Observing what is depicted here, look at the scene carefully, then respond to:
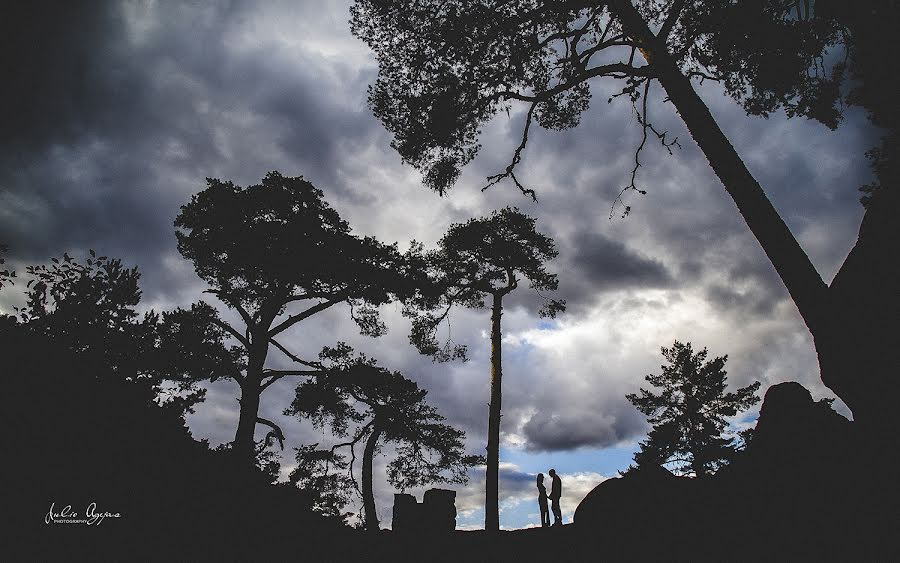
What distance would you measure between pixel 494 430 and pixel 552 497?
8.40 ft

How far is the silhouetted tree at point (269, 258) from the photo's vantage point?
12008 mm

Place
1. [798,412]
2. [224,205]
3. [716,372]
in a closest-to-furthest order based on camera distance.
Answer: [798,412], [224,205], [716,372]

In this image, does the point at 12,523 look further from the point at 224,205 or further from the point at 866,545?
the point at 224,205

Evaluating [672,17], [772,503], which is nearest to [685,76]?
[672,17]

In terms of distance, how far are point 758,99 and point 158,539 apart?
12.9 m

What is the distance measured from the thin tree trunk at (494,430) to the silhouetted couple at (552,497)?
133 cm

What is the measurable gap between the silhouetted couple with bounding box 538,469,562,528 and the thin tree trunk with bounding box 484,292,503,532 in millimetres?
1332

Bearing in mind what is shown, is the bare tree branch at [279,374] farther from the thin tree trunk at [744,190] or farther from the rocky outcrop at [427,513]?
the thin tree trunk at [744,190]

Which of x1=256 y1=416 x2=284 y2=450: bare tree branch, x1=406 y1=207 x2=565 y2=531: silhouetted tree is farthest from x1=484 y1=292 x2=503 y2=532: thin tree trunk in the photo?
x1=256 y1=416 x2=284 y2=450: bare tree branch

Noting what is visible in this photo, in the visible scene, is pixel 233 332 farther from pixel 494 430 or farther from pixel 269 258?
pixel 494 430

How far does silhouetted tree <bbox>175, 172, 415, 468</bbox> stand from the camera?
1201 centimetres

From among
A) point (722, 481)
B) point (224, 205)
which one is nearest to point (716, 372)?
point (722, 481)

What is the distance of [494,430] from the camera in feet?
42.8

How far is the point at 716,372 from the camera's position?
79.6 feet
